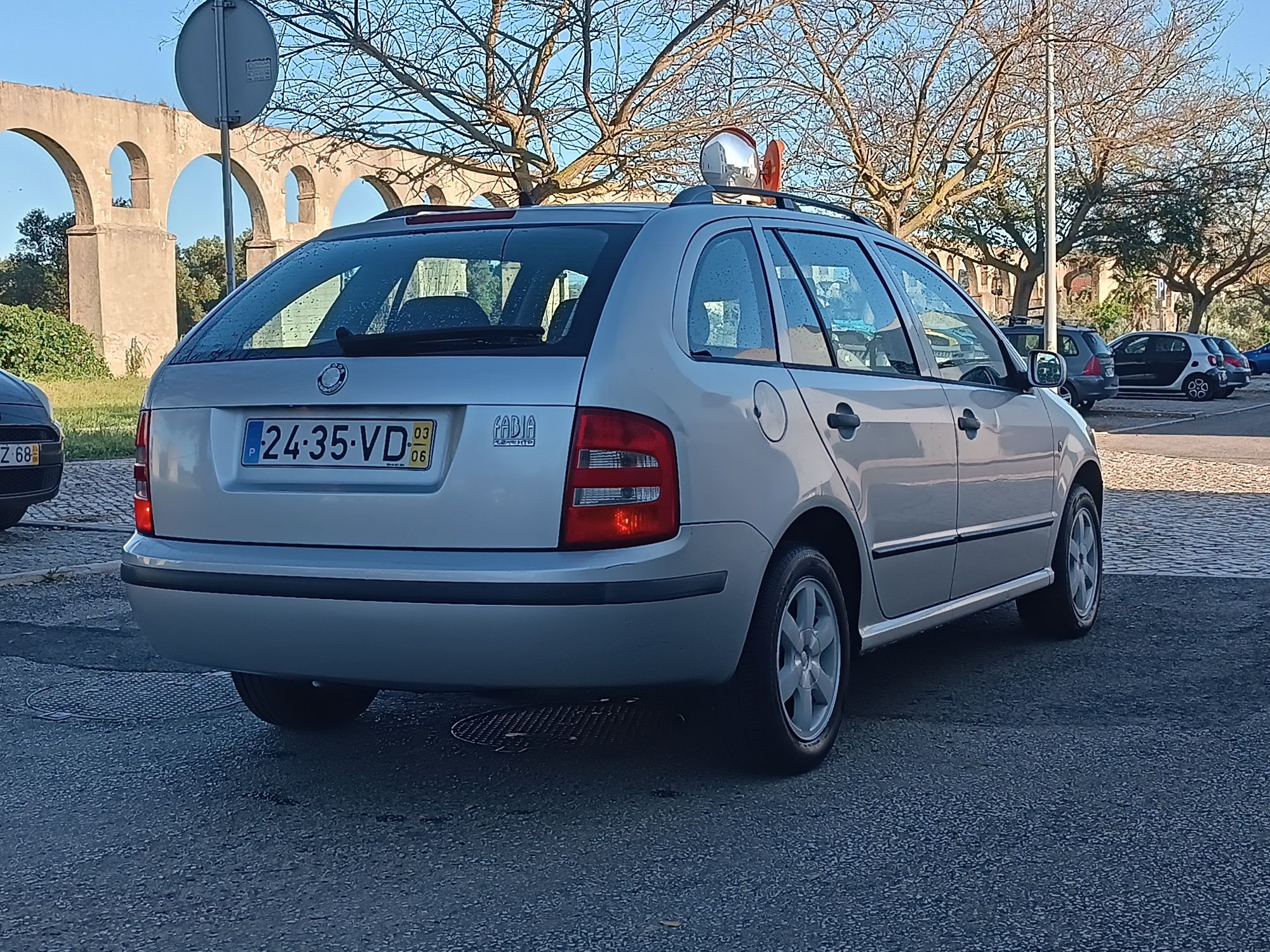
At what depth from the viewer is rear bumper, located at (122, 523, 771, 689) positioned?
3.80 meters

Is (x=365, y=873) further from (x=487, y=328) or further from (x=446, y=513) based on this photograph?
(x=487, y=328)

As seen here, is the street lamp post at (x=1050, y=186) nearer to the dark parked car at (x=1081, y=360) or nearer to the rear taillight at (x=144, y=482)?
the dark parked car at (x=1081, y=360)

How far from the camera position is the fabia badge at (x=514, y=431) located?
3.83m

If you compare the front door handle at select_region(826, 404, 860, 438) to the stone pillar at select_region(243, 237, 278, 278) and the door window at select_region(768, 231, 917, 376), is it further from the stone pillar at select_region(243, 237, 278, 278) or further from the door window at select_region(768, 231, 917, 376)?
the stone pillar at select_region(243, 237, 278, 278)

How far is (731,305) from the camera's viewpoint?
445cm

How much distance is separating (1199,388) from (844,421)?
32663 millimetres

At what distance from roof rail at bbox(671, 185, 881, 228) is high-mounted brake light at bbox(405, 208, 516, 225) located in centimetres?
51

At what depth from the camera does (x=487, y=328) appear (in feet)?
13.4

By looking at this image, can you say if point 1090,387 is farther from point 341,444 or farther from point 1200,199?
point 341,444

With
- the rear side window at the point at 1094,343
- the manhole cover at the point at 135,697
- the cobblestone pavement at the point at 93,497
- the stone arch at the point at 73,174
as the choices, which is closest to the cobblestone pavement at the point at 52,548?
the cobblestone pavement at the point at 93,497

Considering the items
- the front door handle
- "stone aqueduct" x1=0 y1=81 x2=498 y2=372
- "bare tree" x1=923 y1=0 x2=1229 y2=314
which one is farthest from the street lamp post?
the front door handle

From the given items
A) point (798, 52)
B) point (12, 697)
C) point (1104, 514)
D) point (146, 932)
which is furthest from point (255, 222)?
point (146, 932)

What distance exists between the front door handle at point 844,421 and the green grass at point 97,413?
698 centimetres

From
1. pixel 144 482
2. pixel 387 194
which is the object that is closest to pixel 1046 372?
pixel 144 482
